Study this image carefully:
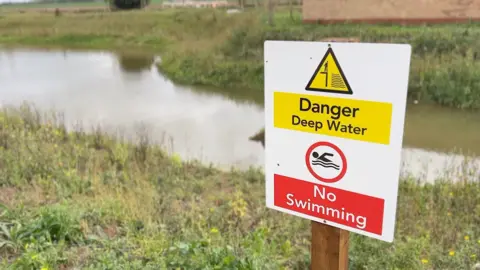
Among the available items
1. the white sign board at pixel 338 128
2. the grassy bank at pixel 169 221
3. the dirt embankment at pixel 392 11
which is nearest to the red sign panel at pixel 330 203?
the white sign board at pixel 338 128

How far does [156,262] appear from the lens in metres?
2.28

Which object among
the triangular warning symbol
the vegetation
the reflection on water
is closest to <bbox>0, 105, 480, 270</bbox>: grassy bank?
the vegetation

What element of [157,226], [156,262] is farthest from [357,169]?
[157,226]

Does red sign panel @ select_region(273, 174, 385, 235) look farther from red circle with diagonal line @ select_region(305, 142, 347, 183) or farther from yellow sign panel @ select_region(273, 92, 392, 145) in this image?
yellow sign panel @ select_region(273, 92, 392, 145)

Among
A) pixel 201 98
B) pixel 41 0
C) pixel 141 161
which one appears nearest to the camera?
pixel 141 161

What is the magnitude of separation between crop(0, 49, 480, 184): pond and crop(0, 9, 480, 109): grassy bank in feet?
1.78

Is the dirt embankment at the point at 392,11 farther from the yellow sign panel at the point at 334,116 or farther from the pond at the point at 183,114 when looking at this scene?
the yellow sign panel at the point at 334,116

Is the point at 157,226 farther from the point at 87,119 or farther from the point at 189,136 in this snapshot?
the point at 87,119

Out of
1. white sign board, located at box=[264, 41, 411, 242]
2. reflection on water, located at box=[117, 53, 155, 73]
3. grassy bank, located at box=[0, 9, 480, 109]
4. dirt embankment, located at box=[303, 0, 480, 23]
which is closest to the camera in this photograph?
white sign board, located at box=[264, 41, 411, 242]

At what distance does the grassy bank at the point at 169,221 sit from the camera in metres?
2.37

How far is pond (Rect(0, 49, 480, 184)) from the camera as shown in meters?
6.92

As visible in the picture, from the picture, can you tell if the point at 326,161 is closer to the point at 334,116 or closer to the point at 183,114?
the point at 334,116

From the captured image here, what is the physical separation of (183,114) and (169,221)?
266 inches

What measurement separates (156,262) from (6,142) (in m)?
3.63
